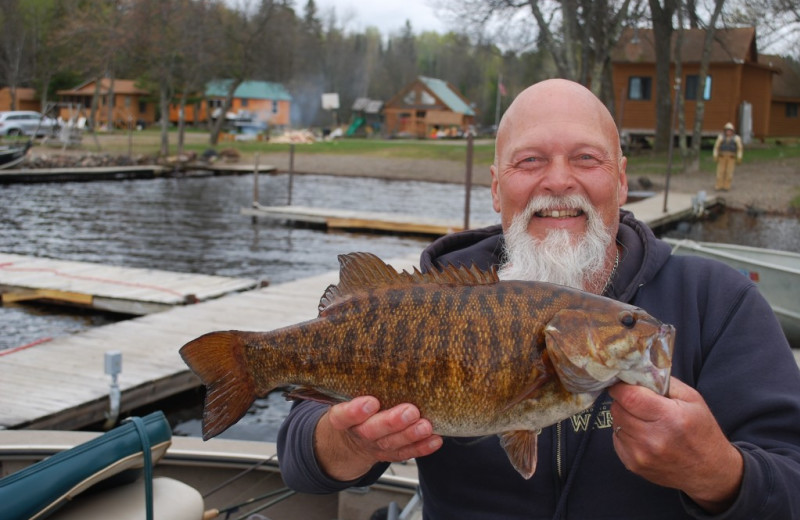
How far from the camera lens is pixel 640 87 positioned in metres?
47.2

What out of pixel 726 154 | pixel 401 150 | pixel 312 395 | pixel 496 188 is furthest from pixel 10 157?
pixel 312 395

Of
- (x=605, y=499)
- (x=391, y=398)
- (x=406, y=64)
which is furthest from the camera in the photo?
(x=406, y=64)


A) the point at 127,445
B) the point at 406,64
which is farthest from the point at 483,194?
the point at 406,64

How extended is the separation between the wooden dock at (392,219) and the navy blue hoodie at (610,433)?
1902 centimetres

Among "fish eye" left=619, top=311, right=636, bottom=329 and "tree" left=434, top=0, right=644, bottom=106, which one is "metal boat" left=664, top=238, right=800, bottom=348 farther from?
"tree" left=434, top=0, right=644, bottom=106

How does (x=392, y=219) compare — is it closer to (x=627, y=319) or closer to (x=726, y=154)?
(x=726, y=154)

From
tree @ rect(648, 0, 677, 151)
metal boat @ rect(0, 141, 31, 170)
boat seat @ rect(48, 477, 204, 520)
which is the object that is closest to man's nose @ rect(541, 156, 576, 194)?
boat seat @ rect(48, 477, 204, 520)

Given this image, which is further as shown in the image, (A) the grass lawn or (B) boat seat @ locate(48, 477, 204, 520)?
(A) the grass lawn

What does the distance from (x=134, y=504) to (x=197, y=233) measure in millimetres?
20020

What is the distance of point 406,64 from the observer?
117188 mm

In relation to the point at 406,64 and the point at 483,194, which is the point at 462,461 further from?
the point at 406,64

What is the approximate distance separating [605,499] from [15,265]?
14693 mm

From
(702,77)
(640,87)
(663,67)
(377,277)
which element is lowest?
(377,277)

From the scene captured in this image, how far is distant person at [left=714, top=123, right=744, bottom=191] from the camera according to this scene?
97.9 ft
